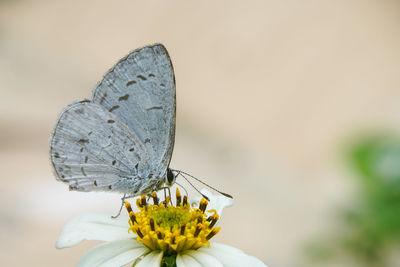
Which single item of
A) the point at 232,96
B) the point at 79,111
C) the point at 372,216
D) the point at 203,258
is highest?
the point at 232,96

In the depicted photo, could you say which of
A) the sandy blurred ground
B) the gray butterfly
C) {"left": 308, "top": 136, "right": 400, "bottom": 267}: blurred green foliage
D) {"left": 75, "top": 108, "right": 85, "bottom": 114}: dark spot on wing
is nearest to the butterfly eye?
the gray butterfly

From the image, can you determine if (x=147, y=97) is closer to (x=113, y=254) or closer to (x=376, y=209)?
(x=113, y=254)

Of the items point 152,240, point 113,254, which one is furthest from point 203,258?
point 113,254

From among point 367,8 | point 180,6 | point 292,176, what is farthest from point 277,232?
point 367,8

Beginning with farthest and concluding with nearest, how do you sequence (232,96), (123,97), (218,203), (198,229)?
(232,96) → (218,203) → (123,97) → (198,229)

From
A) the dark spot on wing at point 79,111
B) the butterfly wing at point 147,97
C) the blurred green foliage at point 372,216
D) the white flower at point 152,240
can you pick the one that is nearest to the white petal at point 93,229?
the white flower at point 152,240

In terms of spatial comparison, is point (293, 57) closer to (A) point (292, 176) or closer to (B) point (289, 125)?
(B) point (289, 125)

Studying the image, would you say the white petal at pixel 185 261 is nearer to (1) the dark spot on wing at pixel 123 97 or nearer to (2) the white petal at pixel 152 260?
(2) the white petal at pixel 152 260

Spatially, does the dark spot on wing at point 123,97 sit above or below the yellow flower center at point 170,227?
above
